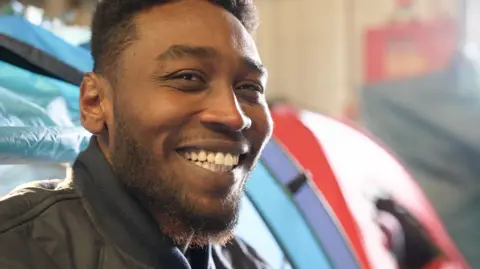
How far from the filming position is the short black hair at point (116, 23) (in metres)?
0.59

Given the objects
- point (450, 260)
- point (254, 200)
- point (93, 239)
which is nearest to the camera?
point (93, 239)

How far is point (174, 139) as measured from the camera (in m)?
0.56

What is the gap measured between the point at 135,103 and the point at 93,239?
0.13 meters

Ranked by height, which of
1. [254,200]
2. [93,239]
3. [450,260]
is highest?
[93,239]

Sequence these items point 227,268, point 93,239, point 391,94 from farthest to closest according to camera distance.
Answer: point 391,94 < point 227,268 < point 93,239

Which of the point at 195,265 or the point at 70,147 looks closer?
the point at 195,265

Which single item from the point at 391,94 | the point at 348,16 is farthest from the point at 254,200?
the point at 348,16

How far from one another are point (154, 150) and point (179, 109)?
1.7 inches

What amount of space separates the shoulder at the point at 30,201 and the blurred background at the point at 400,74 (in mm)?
909

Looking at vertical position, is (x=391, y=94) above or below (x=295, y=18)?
below

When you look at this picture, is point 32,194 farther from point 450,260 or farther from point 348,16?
point 348,16

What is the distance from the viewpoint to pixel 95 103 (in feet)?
2.00

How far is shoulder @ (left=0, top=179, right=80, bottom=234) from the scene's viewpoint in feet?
1.73

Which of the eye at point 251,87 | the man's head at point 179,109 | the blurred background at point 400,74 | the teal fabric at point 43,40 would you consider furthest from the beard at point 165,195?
the blurred background at point 400,74
